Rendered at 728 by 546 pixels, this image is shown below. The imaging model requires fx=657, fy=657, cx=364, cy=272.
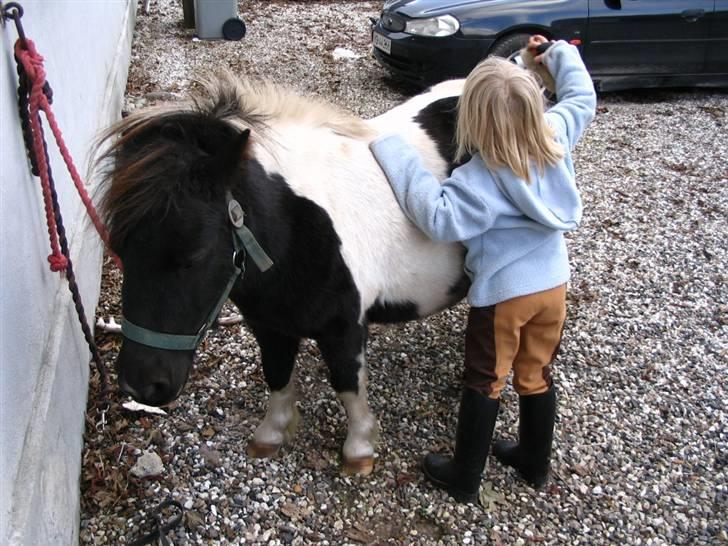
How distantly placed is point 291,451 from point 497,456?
0.89 m

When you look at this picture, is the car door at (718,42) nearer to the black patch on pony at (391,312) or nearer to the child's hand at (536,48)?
the child's hand at (536,48)

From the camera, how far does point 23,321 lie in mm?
2092

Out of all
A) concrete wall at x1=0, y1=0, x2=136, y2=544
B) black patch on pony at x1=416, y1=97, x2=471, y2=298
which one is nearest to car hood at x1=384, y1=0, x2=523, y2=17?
concrete wall at x1=0, y1=0, x2=136, y2=544

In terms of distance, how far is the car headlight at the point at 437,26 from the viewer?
6793mm

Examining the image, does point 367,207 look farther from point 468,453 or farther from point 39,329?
point 39,329

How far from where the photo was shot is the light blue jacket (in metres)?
2.19

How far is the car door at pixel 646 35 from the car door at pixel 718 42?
6 centimetres

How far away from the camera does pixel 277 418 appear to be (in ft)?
9.23

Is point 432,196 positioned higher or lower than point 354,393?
higher

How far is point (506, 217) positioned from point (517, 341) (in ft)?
1.54

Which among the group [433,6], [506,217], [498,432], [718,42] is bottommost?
[498,432]

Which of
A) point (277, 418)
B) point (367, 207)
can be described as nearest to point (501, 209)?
point (367, 207)

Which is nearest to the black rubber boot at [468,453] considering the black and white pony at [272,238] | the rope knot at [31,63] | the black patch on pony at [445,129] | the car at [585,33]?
the black and white pony at [272,238]

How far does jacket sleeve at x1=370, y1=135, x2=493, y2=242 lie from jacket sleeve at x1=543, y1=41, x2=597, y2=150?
43 cm
